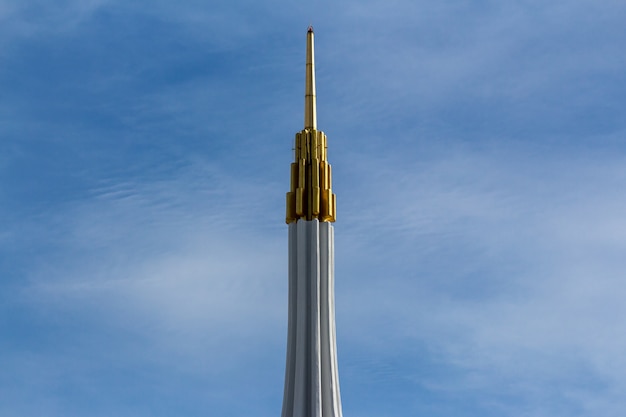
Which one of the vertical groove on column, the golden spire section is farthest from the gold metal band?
the vertical groove on column

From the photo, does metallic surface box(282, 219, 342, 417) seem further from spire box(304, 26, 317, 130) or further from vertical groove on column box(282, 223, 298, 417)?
spire box(304, 26, 317, 130)

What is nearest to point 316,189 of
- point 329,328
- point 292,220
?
point 292,220

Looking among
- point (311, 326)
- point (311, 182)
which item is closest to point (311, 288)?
point (311, 326)

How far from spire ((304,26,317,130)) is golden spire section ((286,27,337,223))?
0.03 m

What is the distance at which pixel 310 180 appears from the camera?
39.2m

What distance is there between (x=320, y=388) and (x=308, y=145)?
7.96 metres

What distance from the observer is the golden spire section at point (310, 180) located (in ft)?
128

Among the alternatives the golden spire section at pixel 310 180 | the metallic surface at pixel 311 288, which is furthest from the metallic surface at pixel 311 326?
the golden spire section at pixel 310 180

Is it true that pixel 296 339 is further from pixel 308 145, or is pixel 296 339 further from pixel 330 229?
pixel 308 145

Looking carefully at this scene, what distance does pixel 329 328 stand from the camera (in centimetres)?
3788

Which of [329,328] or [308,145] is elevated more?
[308,145]

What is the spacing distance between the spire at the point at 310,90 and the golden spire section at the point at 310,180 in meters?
0.03

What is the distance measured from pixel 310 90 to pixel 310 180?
139 inches

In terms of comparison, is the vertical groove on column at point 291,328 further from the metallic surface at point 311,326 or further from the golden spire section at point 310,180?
the golden spire section at point 310,180
